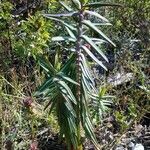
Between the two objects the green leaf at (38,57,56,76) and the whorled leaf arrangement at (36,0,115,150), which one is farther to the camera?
the green leaf at (38,57,56,76)

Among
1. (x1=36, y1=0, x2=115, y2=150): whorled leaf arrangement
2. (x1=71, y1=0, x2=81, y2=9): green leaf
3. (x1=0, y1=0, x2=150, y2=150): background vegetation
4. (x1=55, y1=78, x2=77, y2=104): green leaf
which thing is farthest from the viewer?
(x1=0, y1=0, x2=150, y2=150): background vegetation

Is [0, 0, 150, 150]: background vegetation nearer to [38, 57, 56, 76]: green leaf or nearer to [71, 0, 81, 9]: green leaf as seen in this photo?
[38, 57, 56, 76]: green leaf

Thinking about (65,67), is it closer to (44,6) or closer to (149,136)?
(149,136)

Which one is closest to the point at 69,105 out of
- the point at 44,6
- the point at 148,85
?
the point at 148,85

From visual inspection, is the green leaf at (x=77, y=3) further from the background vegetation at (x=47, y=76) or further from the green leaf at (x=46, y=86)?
the background vegetation at (x=47, y=76)

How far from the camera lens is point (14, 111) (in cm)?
331

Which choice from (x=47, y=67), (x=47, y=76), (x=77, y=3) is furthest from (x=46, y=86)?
(x=77, y=3)

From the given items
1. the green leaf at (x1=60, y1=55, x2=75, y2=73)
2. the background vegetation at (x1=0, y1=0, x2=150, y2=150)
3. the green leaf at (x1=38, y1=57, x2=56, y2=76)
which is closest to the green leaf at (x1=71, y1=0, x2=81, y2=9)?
the green leaf at (x1=60, y1=55, x2=75, y2=73)

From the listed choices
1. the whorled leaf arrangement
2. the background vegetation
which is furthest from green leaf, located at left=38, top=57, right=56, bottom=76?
the background vegetation

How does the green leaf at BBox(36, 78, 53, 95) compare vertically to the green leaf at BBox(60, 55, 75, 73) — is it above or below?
below

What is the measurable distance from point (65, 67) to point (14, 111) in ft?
2.65

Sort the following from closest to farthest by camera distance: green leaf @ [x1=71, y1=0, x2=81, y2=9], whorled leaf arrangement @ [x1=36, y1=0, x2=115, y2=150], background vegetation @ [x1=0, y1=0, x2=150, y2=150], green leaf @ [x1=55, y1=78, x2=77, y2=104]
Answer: green leaf @ [x1=71, y1=0, x2=81, y2=9], whorled leaf arrangement @ [x1=36, y1=0, x2=115, y2=150], green leaf @ [x1=55, y1=78, x2=77, y2=104], background vegetation @ [x1=0, y1=0, x2=150, y2=150]

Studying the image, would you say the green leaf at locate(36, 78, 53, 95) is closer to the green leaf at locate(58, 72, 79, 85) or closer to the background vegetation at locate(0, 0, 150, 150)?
the green leaf at locate(58, 72, 79, 85)

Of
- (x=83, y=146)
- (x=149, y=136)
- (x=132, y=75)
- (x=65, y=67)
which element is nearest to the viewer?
(x=65, y=67)
